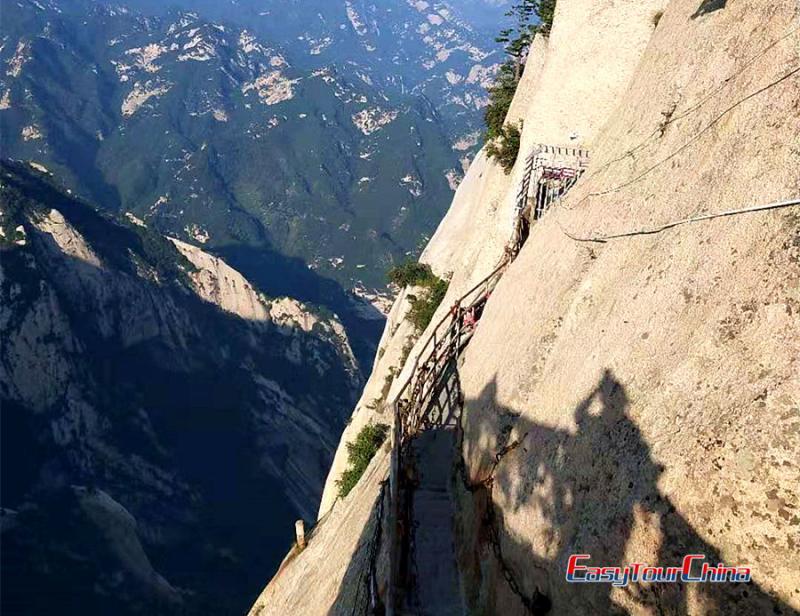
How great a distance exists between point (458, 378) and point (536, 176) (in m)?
8.78

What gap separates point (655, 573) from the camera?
789 centimetres

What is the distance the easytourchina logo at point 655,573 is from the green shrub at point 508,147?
909 inches

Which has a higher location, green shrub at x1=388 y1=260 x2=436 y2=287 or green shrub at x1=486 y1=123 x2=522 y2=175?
green shrub at x1=486 y1=123 x2=522 y2=175

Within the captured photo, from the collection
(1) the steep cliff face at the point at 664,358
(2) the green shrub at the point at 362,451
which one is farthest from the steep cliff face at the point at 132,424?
(1) the steep cliff face at the point at 664,358

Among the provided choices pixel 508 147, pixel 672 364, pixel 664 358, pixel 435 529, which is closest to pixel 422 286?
pixel 508 147

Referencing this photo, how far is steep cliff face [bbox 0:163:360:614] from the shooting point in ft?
316

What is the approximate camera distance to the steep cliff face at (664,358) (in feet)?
24.0

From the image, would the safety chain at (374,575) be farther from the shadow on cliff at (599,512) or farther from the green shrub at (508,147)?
the green shrub at (508,147)

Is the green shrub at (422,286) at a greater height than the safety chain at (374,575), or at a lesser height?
Answer: greater

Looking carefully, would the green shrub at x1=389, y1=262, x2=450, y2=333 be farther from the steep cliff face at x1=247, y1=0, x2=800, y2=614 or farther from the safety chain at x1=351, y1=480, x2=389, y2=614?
the steep cliff face at x1=247, y1=0, x2=800, y2=614

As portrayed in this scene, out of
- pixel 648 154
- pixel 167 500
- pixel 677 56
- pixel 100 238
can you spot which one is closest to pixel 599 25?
pixel 677 56

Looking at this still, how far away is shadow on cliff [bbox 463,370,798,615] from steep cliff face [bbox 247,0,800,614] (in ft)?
0.09

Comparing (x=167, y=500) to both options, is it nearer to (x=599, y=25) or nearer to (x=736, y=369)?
(x=599, y=25)

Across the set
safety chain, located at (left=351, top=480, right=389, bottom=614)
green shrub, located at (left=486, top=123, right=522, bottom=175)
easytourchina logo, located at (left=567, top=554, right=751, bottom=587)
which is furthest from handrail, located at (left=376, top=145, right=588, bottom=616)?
green shrub, located at (left=486, top=123, right=522, bottom=175)
